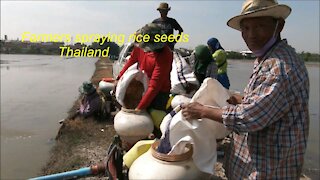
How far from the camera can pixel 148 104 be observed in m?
3.39

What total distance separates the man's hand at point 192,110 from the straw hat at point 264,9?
0.52 meters

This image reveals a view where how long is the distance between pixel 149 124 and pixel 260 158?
1.84 meters

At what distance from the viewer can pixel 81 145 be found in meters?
5.46

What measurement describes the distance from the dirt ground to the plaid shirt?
225cm

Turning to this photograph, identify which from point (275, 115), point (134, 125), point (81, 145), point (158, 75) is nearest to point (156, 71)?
point (158, 75)

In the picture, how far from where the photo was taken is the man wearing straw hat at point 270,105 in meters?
1.49

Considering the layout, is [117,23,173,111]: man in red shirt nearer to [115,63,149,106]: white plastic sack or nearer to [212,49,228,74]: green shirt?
[115,63,149,106]: white plastic sack

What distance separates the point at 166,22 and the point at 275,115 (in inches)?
190

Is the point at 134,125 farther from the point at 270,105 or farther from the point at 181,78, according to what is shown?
the point at 270,105

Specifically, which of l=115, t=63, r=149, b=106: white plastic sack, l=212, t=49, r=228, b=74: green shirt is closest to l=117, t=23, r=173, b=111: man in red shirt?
l=115, t=63, r=149, b=106: white plastic sack

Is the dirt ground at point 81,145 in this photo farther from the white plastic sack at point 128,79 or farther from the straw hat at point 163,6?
the straw hat at point 163,6

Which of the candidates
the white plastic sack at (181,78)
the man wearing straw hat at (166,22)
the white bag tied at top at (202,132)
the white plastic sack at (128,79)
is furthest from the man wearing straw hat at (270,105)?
the man wearing straw hat at (166,22)

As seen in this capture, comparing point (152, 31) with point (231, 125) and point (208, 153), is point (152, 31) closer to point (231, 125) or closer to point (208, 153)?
point (208, 153)

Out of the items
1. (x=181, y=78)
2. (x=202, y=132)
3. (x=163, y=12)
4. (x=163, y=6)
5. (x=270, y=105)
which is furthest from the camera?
(x=163, y=12)
